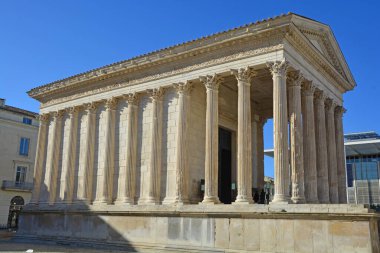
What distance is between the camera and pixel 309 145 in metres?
19.5

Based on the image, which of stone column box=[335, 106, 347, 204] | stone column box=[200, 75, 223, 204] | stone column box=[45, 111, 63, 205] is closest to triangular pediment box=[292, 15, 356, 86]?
stone column box=[335, 106, 347, 204]

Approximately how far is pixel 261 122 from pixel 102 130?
401 inches

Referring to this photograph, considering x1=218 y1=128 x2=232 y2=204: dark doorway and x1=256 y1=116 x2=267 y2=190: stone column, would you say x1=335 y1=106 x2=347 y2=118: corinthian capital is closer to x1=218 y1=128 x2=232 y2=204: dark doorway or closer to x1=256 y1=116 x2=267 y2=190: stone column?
x1=256 y1=116 x2=267 y2=190: stone column

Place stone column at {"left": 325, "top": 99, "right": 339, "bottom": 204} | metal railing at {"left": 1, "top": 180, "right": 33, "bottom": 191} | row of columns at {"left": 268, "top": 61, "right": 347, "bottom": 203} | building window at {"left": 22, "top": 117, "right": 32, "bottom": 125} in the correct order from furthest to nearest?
building window at {"left": 22, "top": 117, "right": 32, "bottom": 125}
metal railing at {"left": 1, "top": 180, "right": 33, "bottom": 191}
stone column at {"left": 325, "top": 99, "right": 339, "bottom": 204}
row of columns at {"left": 268, "top": 61, "right": 347, "bottom": 203}

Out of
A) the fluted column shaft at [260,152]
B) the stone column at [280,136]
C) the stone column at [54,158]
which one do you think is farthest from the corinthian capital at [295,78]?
the stone column at [54,158]

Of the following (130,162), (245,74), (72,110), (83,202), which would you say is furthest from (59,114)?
(245,74)

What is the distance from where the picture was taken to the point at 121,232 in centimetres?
1958

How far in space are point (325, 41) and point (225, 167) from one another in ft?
29.3

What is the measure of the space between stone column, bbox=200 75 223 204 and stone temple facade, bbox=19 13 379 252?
0.16 ft

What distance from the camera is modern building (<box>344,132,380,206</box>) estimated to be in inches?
1815

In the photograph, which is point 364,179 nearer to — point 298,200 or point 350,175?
point 350,175

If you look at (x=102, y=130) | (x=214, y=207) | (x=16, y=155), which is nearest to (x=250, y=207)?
(x=214, y=207)

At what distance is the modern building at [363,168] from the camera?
151ft

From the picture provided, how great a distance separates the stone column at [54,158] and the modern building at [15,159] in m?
16.5
